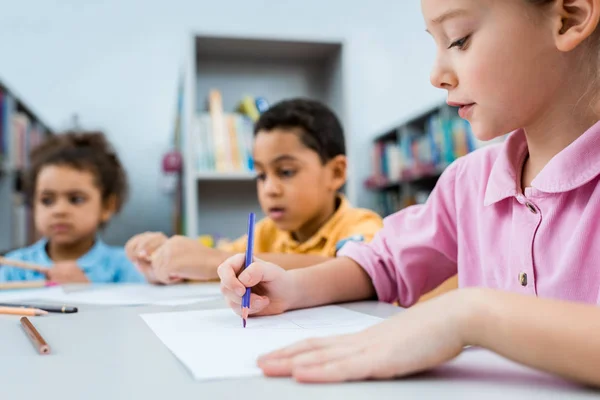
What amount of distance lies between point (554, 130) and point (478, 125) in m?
0.08

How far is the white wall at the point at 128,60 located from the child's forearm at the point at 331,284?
8.66ft

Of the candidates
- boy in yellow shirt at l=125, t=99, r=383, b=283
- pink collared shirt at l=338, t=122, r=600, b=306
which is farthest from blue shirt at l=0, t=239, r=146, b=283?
pink collared shirt at l=338, t=122, r=600, b=306

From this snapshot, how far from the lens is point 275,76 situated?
239cm

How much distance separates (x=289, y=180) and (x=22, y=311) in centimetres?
74

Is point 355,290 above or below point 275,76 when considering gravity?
below

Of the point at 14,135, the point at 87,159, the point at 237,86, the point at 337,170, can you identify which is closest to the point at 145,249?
the point at 337,170

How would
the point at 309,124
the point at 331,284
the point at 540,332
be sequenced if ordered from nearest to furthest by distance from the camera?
the point at 540,332
the point at 331,284
the point at 309,124

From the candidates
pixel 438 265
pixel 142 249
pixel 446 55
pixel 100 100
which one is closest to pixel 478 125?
pixel 446 55

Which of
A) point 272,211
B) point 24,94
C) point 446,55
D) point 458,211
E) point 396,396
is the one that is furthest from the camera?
point 24,94

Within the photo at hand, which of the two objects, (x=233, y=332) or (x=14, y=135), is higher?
(x=14, y=135)

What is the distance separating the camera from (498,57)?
1.82ft

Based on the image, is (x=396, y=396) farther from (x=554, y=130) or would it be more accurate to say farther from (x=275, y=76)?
(x=275, y=76)

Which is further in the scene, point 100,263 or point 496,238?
point 100,263

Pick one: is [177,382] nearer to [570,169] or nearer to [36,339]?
[36,339]
